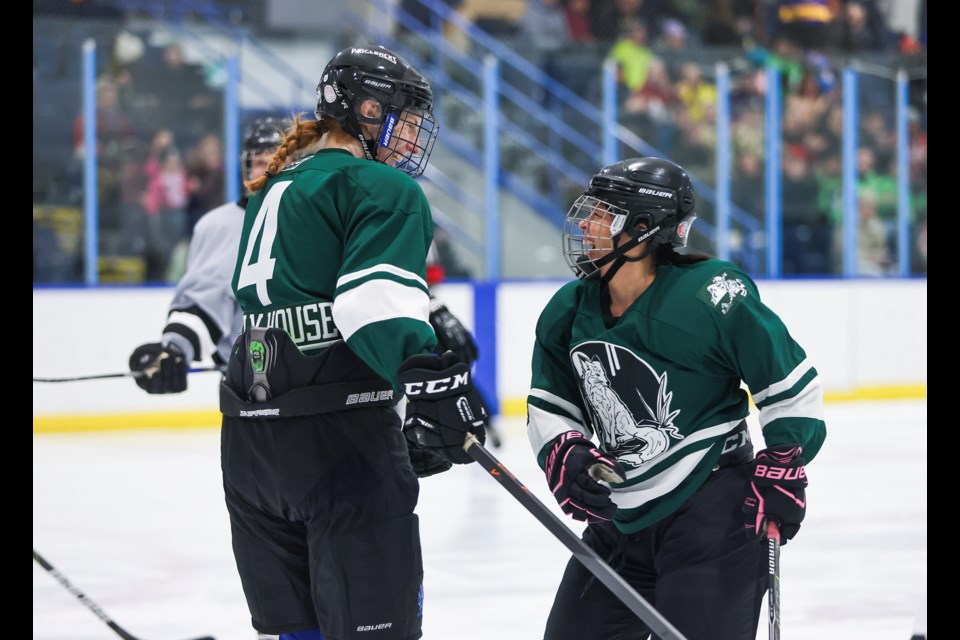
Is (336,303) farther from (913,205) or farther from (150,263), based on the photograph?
(913,205)

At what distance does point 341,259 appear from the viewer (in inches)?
79.4

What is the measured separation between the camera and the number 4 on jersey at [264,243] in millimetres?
2045

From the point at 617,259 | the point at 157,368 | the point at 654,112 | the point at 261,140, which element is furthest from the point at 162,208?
the point at 617,259

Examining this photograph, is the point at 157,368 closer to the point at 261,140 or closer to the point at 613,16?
the point at 261,140

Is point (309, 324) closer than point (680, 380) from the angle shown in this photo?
Yes

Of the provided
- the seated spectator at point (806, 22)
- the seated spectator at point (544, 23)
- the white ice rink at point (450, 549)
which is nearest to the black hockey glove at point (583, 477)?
the white ice rink at point (450, 549)

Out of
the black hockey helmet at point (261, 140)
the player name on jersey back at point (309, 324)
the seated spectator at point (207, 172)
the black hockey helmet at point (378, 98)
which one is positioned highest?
the seated spectator at point (207, 172)

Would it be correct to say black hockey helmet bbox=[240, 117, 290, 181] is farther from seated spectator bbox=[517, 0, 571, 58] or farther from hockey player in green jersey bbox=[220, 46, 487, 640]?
seated spectator bbox=[517, 0, 571, 58]

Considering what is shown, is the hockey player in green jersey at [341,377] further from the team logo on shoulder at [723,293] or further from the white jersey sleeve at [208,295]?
the white jersey sleeve at [208,295]

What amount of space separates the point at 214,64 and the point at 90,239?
1141 millimetres

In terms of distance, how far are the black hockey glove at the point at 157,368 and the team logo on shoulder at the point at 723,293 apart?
45.5 inches

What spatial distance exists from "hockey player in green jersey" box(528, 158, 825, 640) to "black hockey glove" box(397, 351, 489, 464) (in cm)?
29

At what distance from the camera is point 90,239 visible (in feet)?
23.7

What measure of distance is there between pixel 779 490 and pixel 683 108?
23.6ft
